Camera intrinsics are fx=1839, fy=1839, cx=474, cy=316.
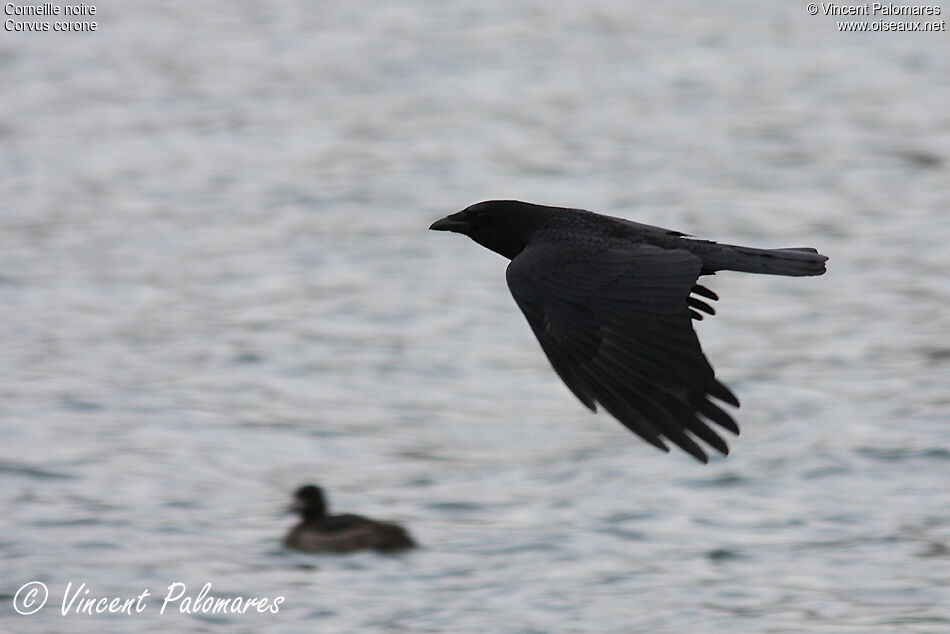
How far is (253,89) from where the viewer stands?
2366 centimetres

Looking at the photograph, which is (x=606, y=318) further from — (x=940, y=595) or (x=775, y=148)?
(x=775, y=148)

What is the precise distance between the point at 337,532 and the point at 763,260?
528 centimetres

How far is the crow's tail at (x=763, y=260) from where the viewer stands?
6.90 metres

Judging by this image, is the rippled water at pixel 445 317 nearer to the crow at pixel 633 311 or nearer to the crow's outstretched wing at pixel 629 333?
the crow at pixel 633 311

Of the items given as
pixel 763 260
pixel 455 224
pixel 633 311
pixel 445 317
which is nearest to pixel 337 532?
pixel 455 224

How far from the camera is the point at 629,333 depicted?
6.43 metres

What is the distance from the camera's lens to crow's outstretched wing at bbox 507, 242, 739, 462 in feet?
19.6

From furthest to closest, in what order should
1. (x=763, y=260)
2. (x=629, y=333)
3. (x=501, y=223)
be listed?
1. (x=501, y=223)
2. (x=763, y=260)
3. (x=629, y=333)

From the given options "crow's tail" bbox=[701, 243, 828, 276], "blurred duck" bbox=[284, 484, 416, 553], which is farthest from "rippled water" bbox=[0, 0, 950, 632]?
"crow's tail" bbox=[701, 243, 828, 276]

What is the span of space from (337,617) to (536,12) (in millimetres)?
16793


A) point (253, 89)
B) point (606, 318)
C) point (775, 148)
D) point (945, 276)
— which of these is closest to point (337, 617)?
point (606, 318)

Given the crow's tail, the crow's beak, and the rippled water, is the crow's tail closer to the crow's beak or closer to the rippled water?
the crow's beak

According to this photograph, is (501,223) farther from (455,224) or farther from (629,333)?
(629,333)

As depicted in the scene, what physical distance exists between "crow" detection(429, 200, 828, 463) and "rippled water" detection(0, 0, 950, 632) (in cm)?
375
